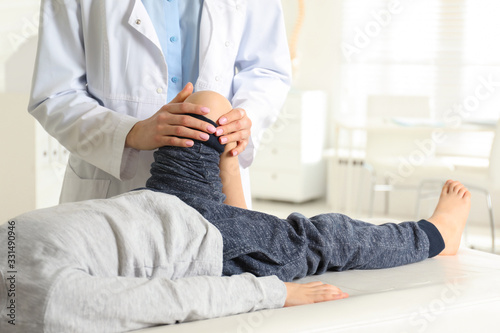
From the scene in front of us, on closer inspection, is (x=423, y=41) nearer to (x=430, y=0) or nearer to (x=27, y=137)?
(x=430, y=0)

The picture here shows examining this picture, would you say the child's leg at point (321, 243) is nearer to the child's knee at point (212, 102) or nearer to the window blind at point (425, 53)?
the child's knee at point (212, 102)

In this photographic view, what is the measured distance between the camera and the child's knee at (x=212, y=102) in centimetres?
128

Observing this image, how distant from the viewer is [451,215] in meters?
1.52

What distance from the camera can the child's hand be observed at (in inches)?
42.1

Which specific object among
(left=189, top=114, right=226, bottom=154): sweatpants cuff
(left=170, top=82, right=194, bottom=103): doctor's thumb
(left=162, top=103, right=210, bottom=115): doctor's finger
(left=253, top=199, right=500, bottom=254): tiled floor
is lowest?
(left=253, top=199, right=500, bottom=254): tiled floor

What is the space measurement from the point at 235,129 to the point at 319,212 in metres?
3.34

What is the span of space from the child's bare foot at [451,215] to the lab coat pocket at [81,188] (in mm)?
731

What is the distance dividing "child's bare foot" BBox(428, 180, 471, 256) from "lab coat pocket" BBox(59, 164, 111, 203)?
0.73 m

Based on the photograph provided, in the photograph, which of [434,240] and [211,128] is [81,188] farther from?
[434,240]

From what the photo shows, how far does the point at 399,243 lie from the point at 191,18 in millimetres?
658

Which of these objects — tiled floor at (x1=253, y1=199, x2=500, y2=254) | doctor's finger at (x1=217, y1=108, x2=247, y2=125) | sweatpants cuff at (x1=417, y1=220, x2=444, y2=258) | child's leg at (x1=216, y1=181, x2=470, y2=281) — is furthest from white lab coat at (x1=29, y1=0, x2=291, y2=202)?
tiled floor at (x1=253, y1=199, x2=500, y2=254)

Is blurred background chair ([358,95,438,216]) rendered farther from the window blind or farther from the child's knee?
the child's knee

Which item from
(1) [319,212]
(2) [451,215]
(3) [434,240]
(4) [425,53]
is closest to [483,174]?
(1) [319,212]

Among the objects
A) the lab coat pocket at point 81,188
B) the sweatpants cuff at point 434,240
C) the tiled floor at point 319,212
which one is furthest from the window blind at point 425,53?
the lab coat pocket at point 81,188
